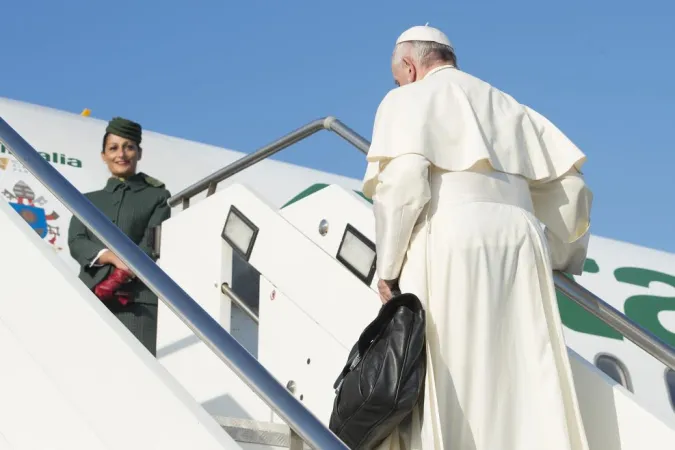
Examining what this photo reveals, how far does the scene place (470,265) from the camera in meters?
2.90

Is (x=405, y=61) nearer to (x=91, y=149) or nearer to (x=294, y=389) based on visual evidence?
(x=294, y=389)

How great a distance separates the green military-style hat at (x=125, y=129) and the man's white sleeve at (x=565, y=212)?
2287 millimetres

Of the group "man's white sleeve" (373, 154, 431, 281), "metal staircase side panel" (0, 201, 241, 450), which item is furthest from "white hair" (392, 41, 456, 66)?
"metal staircase side panel" (0, 201, 241, 450)

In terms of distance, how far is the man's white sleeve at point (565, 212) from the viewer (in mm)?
3326

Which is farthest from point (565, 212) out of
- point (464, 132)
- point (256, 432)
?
point (256, 432)

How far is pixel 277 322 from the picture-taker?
4375 mm

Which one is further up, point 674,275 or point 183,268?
point 674,275

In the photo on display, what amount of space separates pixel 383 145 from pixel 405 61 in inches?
17.2

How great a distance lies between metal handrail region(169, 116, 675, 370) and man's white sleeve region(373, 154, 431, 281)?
748 millimetres

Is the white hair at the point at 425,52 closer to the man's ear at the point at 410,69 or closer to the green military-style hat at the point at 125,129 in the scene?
the man's ear at the point at 410,69

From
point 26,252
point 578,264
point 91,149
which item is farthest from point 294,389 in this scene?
point 91,149

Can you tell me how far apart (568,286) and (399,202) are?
85 cm

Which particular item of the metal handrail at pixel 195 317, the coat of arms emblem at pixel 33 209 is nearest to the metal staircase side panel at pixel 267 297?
the metal handrail at pixel 195 317

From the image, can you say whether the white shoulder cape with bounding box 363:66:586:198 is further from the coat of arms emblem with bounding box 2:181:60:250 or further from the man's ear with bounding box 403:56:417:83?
the coat of arms emblem with bounding box 2:181:60:250
